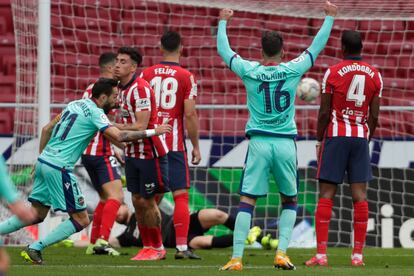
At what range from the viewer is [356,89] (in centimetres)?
899

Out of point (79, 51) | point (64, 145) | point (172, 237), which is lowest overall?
point (172, 237)

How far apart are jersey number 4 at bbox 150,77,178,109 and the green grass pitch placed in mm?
1410

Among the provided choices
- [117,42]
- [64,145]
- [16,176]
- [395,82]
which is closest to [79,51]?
[117,42]

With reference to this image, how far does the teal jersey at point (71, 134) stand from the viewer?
29.1 feet

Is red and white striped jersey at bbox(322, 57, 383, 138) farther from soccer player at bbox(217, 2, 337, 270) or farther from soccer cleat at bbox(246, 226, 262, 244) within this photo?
soccer cleat at bbox(246, 226, 262, 244)

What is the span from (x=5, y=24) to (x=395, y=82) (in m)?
5.84

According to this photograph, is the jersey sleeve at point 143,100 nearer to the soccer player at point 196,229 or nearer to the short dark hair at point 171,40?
the short dark hair at point 171,40

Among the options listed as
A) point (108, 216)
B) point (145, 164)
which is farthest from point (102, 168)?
point (145, 164)

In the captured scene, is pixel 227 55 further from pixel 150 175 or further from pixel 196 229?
pixel 196 229

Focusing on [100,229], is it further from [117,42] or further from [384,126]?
[117,42]

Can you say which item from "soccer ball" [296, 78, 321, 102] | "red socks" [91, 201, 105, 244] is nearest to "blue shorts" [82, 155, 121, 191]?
"red socks" [91, 201, 105, 244]

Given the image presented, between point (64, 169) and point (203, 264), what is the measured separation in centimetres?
139

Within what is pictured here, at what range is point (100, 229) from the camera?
34.8 feet

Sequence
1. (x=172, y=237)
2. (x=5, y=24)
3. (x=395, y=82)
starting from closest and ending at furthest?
(x=172, y=237), (x=395, y=82), (x=5, y=24)
